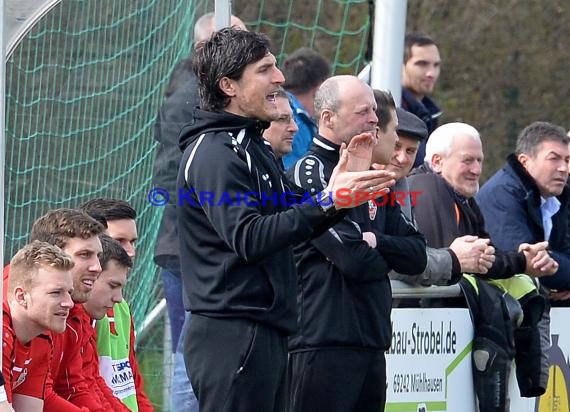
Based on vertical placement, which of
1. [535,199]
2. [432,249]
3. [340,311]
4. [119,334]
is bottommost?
[119,334]

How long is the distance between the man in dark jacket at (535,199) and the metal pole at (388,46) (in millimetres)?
837

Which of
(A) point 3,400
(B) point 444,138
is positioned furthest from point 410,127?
(A) point 3,400

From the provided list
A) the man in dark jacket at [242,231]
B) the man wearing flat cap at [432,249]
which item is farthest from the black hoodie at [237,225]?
the man wearing flat cap at [432,249]

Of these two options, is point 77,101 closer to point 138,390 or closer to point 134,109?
point 134,109

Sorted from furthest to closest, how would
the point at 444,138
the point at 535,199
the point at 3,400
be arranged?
the point at 535,199 < the point at 444,138 < the point at 3,400

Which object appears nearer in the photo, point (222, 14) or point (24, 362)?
point (24, 362)

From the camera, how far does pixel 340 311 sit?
6.16m

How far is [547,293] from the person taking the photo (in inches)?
331

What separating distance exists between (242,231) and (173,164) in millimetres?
2589

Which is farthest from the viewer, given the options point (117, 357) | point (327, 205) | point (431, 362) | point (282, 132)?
point (431, 362)

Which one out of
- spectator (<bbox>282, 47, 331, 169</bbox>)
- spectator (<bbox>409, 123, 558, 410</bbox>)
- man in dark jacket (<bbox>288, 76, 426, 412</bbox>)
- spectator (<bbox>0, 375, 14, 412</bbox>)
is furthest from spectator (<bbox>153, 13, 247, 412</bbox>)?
spectator (<bbox>0, 375, 14, 412</bbox>)

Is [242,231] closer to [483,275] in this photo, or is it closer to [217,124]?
[217,124]

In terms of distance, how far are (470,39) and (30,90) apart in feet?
43.0

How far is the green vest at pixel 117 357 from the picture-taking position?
6.26m
